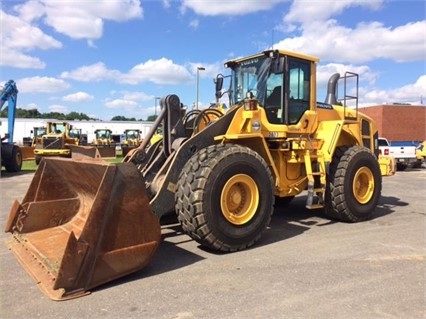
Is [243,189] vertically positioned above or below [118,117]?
below

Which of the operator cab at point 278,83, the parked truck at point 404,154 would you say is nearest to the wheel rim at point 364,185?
the operator cab at point 278,83

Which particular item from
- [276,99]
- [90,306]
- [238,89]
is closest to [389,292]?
[90,306]

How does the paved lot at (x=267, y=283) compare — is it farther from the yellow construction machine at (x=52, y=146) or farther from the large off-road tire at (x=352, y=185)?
the yellow construction machine at (x=52, y=146)

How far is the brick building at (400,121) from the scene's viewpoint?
4200cm

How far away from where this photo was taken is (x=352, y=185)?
757cm

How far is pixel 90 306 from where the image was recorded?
156 inches

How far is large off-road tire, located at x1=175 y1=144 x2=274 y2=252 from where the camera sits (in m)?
5.26

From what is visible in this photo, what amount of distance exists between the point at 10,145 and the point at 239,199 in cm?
1777

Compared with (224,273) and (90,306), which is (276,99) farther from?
(90,306)

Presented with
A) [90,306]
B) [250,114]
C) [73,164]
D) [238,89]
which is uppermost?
[238,89]

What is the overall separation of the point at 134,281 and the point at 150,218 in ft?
2.23

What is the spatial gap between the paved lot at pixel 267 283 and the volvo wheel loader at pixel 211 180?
22 centimetres

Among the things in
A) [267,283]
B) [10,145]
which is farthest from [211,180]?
[10,145]

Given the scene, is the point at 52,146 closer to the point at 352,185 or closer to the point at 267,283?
the point at 352,185
